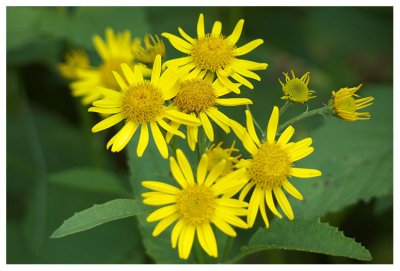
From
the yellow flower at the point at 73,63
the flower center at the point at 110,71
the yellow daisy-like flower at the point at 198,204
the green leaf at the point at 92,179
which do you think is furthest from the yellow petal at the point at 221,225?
the yellow flower at the point at 73,63

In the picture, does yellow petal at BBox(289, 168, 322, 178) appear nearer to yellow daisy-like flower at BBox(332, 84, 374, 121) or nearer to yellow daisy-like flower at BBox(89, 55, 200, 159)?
yellow daisy-like flower at BBox(332, 84, 374, 121)

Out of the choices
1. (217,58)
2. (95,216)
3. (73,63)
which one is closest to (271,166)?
(217,58)

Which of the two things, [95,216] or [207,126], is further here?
[207,126]

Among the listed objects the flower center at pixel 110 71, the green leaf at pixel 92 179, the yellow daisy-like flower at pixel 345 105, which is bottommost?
the yellow daisy-like flower at pixel 345 105

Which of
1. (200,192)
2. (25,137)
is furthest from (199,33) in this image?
(25,137)

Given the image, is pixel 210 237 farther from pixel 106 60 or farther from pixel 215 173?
pixel 106 60

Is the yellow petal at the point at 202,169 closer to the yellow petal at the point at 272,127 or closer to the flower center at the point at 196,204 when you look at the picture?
the flower center at the point at 196,204
